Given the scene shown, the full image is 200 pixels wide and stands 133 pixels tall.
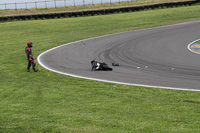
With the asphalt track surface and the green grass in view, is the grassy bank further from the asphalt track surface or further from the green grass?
the green grass

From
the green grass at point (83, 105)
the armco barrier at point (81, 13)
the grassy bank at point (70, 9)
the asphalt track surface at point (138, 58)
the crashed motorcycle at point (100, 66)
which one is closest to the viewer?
the green grass at point (83, 105)

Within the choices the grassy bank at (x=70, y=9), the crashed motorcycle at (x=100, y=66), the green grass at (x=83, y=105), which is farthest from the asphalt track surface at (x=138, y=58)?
the grassy bank at (x=70, y=9)

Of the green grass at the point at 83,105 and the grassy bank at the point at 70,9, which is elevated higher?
the grassy bank at the point at 70,9

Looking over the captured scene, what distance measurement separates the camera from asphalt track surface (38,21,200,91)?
47.7 ft

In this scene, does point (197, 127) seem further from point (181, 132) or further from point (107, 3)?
point (107, 3)

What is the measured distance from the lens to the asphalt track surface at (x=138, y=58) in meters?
14.5

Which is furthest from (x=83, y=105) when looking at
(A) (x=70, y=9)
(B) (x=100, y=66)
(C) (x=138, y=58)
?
(A) (x=70, y=9)

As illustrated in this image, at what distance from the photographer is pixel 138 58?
1925 cm

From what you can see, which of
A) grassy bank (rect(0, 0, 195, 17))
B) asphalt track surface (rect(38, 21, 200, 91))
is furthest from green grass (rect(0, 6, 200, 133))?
grassy bank (rect(0, 0, 195, 17))

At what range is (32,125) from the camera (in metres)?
8.23

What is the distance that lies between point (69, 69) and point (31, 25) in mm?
25058

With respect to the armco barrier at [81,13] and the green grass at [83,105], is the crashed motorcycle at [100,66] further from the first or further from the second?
the armco barrier at [81,13]

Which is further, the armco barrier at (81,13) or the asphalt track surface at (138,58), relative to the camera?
the armco barrier at (81,13)

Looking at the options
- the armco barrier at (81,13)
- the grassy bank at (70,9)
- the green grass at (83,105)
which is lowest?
the green grass at (83,105)
